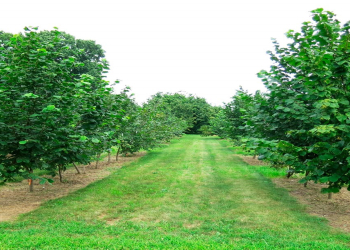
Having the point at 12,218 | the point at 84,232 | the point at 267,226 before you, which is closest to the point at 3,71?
the point at 12,218

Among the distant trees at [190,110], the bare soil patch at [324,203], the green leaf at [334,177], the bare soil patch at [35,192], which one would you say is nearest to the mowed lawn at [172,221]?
the bare soil patch at [324,203]

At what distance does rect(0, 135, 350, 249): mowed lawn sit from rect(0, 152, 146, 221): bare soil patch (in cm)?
46

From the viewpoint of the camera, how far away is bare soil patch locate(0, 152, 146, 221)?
249 inches

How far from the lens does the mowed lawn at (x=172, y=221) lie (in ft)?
14.4

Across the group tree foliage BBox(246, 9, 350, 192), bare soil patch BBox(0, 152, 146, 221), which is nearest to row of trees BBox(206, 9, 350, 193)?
tree foliage BBox(246, 9, 350, 192)

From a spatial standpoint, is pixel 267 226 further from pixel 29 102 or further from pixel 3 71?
pixel 3 71

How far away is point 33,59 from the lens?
573 centimetres

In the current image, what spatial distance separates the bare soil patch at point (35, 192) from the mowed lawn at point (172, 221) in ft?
1.49

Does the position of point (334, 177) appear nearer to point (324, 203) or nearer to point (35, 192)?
point (324, 203)

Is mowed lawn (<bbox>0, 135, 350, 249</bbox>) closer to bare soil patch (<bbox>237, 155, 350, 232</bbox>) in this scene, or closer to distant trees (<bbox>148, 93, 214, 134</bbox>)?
bare soil patch (<bbox>237, 155, 350, 232</bbox>)

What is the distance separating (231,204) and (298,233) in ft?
6.81

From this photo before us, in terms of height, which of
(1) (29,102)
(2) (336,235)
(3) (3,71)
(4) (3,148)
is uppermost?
(3) (3,71)

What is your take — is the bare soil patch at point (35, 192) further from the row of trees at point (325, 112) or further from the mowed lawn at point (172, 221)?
the row of trees at point (325, 112)

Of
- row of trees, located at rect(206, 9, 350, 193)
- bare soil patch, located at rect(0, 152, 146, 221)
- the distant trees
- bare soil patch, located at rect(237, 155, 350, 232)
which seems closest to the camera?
row of trees, located at rect(206, 9, 350, 193)
